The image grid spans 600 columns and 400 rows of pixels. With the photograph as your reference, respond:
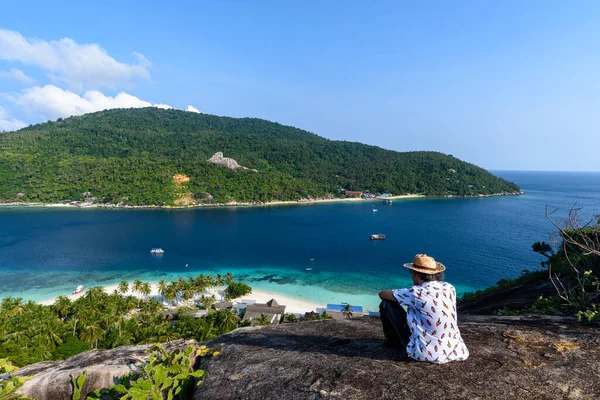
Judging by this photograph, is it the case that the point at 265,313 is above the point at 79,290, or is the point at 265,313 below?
above

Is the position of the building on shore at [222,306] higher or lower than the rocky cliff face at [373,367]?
lower

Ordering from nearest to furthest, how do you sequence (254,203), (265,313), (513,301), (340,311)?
(513,301), (265,313), (340,311), (254,203)

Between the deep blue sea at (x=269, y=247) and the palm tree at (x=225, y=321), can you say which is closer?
the palm tree at (x=225, y=321)

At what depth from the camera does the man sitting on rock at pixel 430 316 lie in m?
3.77

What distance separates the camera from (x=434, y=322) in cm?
376

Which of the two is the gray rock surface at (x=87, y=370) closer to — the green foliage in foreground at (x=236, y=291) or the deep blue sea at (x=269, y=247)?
the green foliage in foreground at (x=236, y=291)

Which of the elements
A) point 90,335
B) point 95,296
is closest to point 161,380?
point 90,335

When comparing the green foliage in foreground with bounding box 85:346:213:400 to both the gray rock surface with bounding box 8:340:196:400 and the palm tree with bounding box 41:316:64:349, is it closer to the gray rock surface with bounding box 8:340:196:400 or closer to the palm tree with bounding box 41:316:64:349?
the gray rock surface with bounding box 8:340:196:400

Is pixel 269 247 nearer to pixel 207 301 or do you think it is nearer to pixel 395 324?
pixel 207 301

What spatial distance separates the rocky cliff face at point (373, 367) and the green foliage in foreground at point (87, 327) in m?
19.6

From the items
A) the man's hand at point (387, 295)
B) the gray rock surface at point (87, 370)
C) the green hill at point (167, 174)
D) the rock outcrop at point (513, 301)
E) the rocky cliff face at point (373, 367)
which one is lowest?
the rock outcrop at point (513, 301)

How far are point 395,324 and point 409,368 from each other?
0.56 metres

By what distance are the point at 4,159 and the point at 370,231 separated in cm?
15408

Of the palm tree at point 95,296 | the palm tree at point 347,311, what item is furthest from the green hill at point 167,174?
the palm tree at point 347,311
